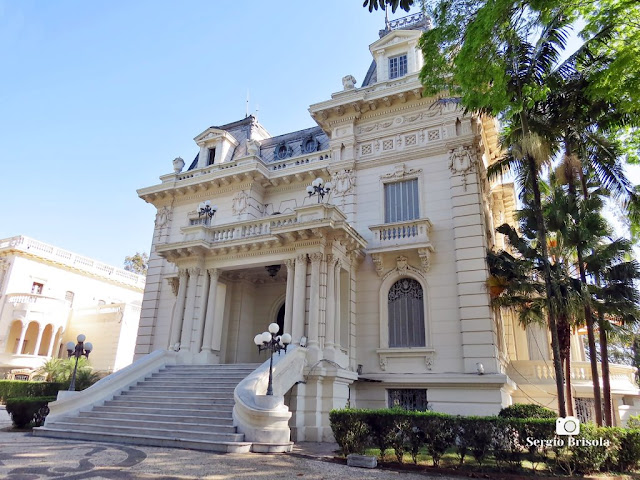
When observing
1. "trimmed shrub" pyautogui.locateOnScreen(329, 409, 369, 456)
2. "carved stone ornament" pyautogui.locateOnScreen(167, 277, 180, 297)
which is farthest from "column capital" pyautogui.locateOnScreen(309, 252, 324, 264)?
"carved stone ornament" pyautogui.locateOnScreen(167, 277, 180, 297)

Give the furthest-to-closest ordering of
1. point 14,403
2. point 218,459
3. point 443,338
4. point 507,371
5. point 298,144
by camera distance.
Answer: point 298,144
point 507,371
point 443,338
point 14,403
point 218,459

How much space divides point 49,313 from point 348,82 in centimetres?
3054

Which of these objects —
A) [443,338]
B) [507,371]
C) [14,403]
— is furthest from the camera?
[507,371]

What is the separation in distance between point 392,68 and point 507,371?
551 inches

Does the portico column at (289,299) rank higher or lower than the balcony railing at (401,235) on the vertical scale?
lower

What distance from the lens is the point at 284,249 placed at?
16953mm

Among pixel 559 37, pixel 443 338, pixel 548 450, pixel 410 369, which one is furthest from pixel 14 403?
pixel 559 37

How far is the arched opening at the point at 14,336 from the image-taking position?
3441 cm

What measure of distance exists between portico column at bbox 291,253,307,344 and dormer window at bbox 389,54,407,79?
32.8 ft

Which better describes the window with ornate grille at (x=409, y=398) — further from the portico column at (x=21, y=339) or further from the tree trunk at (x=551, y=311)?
the portico column at (x=21, y=339)

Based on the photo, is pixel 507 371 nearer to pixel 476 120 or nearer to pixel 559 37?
pixel 476 120

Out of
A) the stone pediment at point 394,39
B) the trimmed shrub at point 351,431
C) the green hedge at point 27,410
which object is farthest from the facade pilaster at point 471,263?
the green hedge at point 27,410

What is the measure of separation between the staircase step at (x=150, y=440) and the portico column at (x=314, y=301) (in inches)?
189

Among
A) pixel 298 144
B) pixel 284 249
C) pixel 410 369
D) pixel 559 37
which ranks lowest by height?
pixel 410 369
